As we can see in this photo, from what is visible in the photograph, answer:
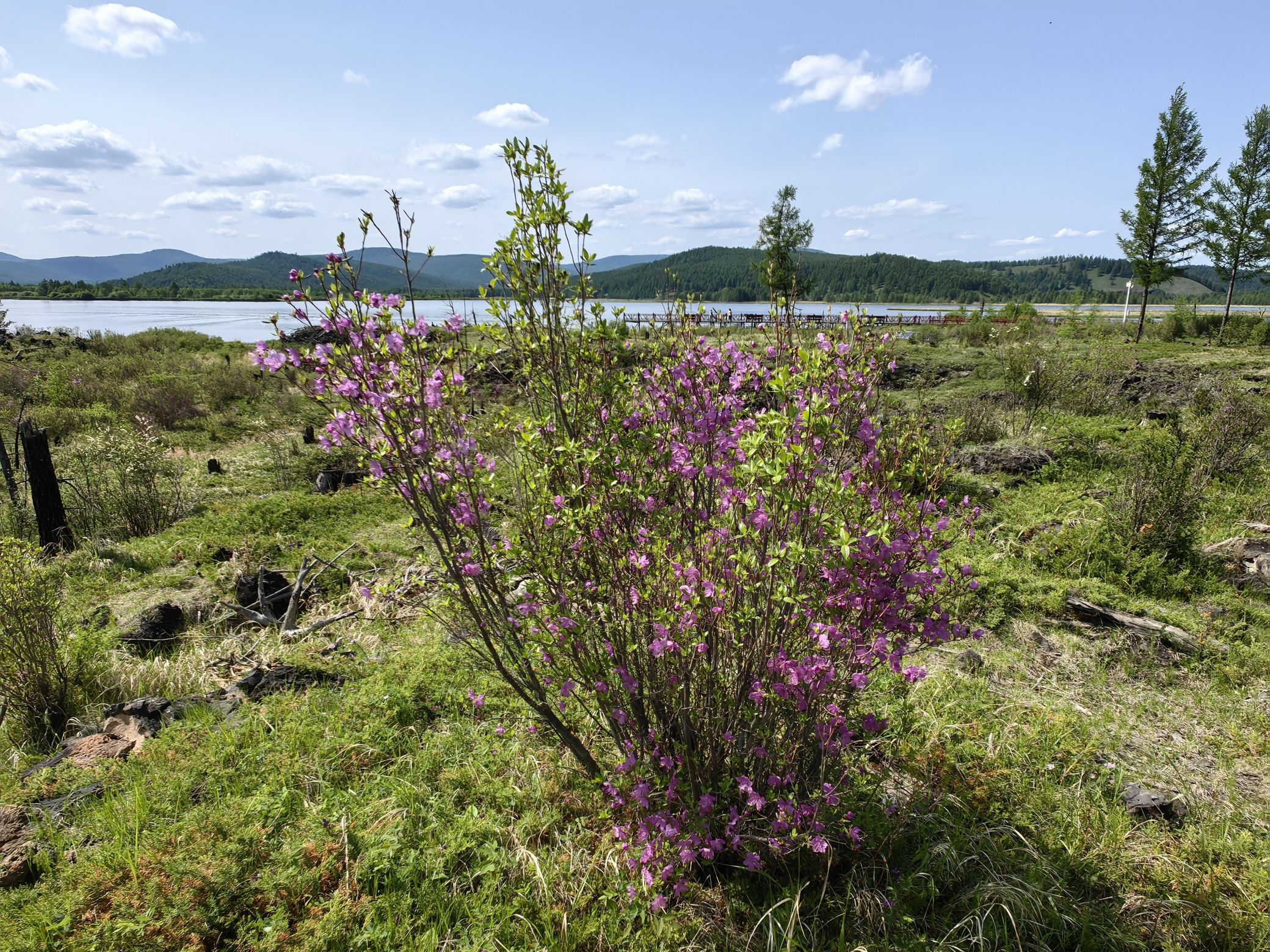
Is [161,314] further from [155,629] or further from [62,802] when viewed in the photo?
[62,802]

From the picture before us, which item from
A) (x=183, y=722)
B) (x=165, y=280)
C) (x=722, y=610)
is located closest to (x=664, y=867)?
(x=722, y=610)

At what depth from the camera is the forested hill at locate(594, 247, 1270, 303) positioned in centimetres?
10950

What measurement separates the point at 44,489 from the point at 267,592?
377 cm

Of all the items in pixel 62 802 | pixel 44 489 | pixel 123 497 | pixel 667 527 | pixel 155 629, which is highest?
pixel 667 527

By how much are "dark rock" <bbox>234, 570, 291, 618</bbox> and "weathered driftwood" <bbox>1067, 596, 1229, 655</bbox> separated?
271 inches

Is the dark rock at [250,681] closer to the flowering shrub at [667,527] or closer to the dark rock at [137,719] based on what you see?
the dark rock at [137,719]

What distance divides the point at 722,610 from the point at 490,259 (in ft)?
4.76

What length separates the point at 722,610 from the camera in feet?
6.90

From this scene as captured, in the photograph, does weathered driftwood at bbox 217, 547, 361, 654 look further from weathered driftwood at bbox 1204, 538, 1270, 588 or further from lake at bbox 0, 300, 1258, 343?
lake at bbox 0, 300, 1258, 343

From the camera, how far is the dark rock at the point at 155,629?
16.7ft

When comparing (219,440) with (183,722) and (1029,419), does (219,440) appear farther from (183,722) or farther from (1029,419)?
(1029,419)

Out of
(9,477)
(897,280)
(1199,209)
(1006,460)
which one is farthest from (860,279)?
(9,477)

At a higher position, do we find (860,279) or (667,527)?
(860,279)

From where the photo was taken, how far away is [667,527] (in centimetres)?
245
